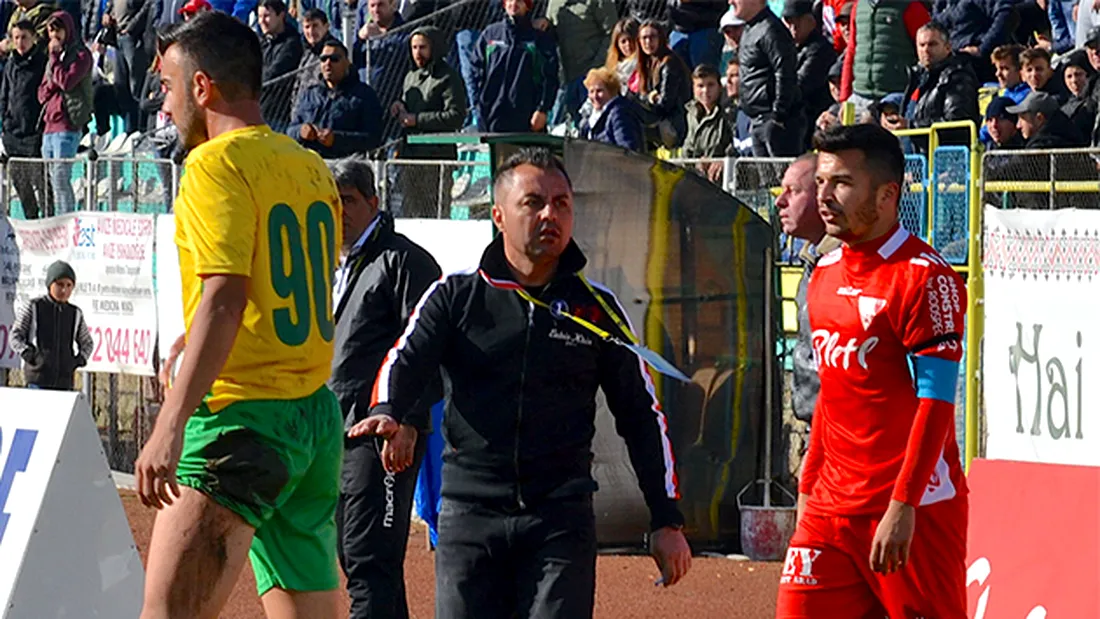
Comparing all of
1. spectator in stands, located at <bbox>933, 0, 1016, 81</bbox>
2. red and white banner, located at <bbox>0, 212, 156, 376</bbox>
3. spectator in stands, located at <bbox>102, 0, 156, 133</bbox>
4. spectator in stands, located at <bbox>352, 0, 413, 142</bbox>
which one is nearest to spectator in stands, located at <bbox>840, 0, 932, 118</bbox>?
spectator in stands, located at <bbox>933, 0, 1016, 81</bbox>

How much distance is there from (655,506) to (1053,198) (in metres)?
5.77

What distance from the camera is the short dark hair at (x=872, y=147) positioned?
5.22 metres

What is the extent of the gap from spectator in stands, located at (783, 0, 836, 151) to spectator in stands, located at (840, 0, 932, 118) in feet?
0.67

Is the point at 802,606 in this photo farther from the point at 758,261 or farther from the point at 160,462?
the point at 758,261

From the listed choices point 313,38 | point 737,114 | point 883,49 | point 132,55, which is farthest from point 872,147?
point 132,55

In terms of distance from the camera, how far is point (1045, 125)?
39.2ft

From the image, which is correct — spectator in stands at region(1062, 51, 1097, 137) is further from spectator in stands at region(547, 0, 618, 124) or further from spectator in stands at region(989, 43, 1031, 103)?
spectator in stands at region(547, 0, 618, 124)

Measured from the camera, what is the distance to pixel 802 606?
17.1ft

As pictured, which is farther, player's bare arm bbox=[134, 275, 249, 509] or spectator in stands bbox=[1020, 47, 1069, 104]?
spectator in stands bbox=[1020, 47, 1069, 104]

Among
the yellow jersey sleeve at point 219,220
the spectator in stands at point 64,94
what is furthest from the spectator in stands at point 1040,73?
the spectator in stands at point 64,94

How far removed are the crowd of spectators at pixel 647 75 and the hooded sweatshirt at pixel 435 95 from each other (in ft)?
0.05

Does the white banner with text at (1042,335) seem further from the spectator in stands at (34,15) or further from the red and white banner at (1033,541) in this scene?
the spectator in stands at (34,15)

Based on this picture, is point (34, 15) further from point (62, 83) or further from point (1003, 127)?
point (1003, 127)

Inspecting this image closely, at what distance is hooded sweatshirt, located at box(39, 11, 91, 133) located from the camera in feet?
58.8
